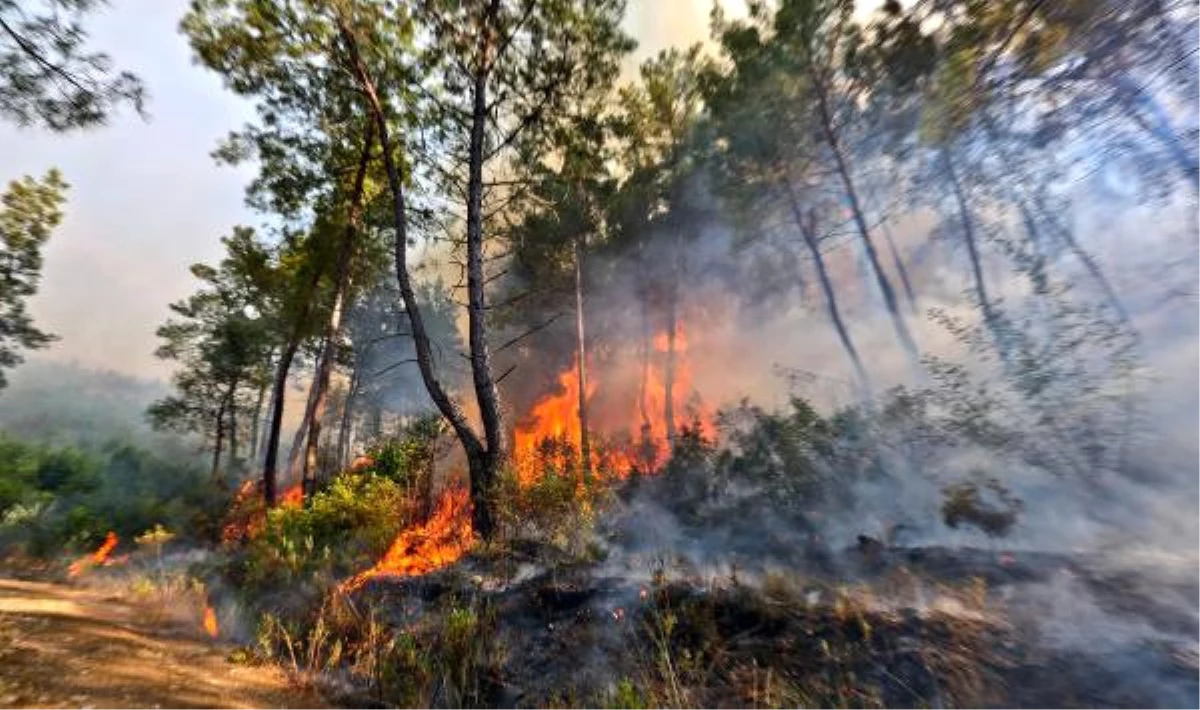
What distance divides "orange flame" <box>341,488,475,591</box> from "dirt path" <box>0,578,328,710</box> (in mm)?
1825

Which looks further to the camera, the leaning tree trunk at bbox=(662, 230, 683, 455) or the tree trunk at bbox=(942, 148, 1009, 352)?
the leaning tree trunk at bbox=(662, 230, 683, 455)

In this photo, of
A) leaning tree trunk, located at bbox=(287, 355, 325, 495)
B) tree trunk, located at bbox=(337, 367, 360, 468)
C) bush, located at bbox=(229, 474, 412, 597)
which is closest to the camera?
bush, located at bbox=(229, 474, 412, 597)

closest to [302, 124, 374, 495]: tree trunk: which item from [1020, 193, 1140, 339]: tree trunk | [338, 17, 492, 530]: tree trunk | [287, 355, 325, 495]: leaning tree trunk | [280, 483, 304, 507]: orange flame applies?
[287, 355, 325, 495]: leaning tree trunk

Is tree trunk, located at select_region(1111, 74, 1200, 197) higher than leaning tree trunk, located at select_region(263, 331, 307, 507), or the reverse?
tree trunk, located at select_region(1111, 74, 1200, 197)

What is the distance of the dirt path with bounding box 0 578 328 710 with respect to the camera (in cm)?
383

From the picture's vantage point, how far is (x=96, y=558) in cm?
1213

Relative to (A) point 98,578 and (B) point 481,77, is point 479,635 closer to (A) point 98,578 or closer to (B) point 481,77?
(B) point 481,77

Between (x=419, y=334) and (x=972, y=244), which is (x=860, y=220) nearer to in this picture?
(x=972, y=244)

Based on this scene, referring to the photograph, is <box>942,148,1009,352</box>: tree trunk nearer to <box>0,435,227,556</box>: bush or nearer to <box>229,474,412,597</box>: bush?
<box>229,474,412,597</box>: bush

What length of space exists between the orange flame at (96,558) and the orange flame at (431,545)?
7.95m

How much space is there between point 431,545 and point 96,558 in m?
9.41

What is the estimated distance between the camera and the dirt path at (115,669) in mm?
3828

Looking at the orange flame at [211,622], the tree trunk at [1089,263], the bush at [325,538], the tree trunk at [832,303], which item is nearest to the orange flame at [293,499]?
the bush at [325,538]

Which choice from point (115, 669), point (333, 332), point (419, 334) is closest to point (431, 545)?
point (419, 334)
